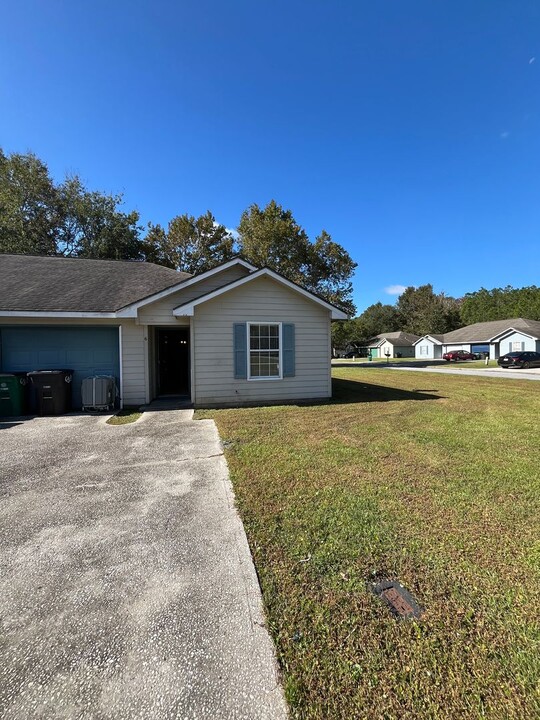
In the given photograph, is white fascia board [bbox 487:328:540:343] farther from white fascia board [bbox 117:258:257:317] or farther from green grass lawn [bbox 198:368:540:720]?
green grass lawn [bbox 198:368:540:720]

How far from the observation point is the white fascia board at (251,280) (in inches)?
342

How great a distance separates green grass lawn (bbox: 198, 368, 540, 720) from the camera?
1.58m

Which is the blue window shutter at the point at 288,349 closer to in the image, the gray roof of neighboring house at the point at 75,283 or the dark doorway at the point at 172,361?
the gray roof of neighboring house at the point at 75,283

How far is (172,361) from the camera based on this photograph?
42.9ft

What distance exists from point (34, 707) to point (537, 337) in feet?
154

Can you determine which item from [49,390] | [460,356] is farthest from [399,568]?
[460,356]

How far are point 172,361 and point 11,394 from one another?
225 inches

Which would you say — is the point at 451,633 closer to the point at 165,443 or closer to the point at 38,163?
the point at 165,443

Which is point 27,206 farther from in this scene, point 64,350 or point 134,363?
point 134,363

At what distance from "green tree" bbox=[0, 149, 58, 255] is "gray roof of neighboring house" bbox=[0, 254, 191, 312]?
14.6m

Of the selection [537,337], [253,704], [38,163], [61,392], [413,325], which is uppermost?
[38,163]

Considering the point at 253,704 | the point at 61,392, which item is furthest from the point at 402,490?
the point at 61,392

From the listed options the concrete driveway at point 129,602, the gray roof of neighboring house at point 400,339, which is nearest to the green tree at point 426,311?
the gray roof of neighboring house at point 400,339

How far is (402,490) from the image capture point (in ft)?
12.2
